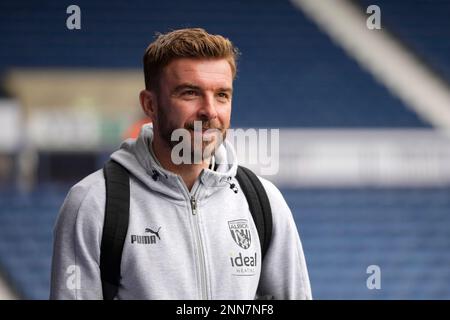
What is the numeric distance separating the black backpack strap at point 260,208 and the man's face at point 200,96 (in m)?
0.15

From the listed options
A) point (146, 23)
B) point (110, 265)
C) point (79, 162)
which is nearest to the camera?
point (110, 265)

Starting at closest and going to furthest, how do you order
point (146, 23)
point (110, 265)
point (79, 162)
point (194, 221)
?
point (110, 265) < point (194, 221) < point (79, 162) < point (146, 23)

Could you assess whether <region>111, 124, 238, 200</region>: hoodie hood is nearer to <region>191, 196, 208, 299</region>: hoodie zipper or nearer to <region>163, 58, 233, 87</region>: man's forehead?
<region>191, 196, 208, 299</region>: hoodie zipper

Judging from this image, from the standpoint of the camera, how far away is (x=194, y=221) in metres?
1.84

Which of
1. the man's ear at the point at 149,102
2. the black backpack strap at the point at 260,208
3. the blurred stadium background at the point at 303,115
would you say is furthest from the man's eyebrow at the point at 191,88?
the blurred stadium background at the point at 303,115

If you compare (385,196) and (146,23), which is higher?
(146,23)

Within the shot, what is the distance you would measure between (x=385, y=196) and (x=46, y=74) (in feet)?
9.94

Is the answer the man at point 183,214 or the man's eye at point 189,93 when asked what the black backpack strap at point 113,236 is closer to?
the man at point 183,214

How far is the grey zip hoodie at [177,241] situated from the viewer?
174 centimetres

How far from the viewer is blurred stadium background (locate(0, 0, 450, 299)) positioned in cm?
621

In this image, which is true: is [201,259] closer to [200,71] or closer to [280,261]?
[280,261]
